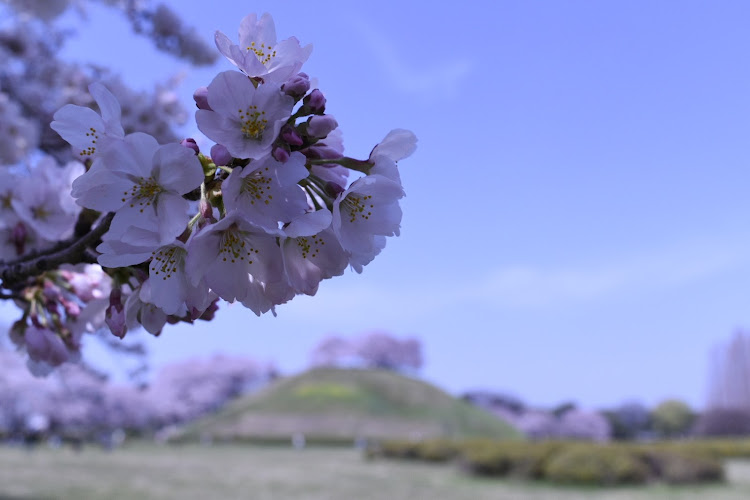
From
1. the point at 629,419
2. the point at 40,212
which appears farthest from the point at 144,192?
the point at 629,419

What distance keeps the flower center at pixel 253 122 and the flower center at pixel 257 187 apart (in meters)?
0.05

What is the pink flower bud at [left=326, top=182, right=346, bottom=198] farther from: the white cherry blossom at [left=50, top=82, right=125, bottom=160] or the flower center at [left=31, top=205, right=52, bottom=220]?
the flower center at [left=31, top=205, right=52, bottom=220]

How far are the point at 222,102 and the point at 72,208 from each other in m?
0.69

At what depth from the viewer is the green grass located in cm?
3791

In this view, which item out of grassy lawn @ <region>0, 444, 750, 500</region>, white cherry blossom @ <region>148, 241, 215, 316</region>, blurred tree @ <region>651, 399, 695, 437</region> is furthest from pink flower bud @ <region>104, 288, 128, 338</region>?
blurred tree @ <region>651, 399, 695, 437</region>

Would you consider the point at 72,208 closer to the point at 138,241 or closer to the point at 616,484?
the point at 138,241

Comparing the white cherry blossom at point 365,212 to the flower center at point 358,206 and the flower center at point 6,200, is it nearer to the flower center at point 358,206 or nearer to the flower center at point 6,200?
the flower center at point 358,206

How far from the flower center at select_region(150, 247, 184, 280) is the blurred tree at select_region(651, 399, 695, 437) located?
54.4 metres

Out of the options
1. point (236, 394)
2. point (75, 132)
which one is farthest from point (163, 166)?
point (236, 394)

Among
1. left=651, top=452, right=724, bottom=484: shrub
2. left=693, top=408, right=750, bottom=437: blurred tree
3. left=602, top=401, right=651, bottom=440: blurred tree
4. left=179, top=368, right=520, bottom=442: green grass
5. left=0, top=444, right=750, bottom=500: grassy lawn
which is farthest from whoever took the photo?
left=602, top=401, right=651, bottom=440: blurred tree

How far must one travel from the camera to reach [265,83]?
0.86 m

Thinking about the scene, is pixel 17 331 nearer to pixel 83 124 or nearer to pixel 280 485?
pixel 83 124

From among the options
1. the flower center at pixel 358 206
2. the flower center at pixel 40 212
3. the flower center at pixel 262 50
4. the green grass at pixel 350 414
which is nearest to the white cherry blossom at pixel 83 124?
the flower center at pixel 262 50

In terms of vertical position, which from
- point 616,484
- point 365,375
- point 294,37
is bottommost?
point 616,484
